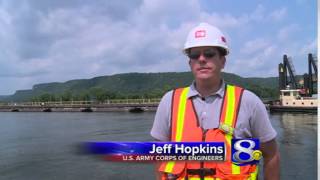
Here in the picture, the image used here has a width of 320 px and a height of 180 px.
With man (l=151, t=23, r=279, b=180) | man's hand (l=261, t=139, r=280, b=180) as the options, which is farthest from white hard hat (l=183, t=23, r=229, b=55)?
man's hand (l=261, t=139, r=280, b=180)

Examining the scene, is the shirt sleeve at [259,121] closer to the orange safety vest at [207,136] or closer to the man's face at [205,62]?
the orange safety vest at [207,136]

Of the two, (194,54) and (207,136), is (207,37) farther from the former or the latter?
(207,136)

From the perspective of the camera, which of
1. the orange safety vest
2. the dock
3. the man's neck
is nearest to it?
A: the orange safety vest

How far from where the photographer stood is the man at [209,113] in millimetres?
2420

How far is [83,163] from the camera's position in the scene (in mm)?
20953

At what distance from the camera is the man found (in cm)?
242

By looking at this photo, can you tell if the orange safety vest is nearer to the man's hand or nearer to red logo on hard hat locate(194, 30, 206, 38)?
the man's hand

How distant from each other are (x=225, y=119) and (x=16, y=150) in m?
26.9

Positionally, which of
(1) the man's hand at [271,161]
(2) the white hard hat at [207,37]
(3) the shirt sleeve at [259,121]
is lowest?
(1) the man's hand at [271,161]

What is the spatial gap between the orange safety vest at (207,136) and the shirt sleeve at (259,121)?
9 cm

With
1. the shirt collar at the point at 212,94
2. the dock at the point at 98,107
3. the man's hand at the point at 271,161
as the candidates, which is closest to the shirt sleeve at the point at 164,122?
the shirt collar at the point at 212,94

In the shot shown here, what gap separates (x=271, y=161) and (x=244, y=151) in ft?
1.08

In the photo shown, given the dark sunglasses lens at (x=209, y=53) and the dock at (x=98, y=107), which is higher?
the dark sunglasses lens at (x=209, y=53)

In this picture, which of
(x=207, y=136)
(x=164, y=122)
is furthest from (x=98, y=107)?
(x=207, y=136)
